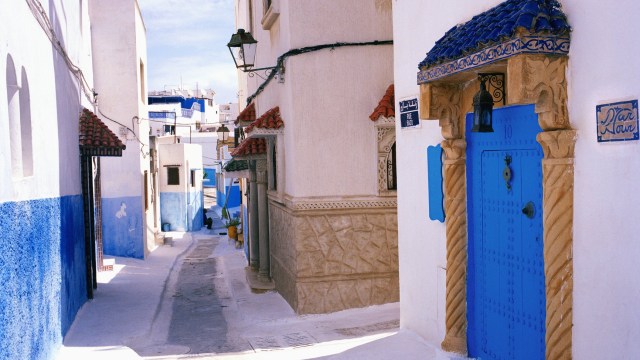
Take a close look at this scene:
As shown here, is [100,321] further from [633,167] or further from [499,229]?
[633,167]

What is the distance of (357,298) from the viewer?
10586 mm

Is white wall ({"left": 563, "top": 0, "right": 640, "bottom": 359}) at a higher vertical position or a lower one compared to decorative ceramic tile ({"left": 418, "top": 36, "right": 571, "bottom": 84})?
lower

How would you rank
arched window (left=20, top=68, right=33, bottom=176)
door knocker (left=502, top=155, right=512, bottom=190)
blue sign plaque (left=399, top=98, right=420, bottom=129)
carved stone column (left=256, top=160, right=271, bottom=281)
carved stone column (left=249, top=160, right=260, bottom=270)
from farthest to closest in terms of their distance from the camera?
1. carved stone column (left=249, top=160, right=260, bottom=270)
2. carved stone column (left=256, top=160, right=271, bottom=281)
3. arched window (left=20, top=68, right=33, bottom=176)
4. blue sign plaque (left=399, top=98, right=420, bottom=129)
5. door knocker (left=502, top=155, right=512, bottom=190)

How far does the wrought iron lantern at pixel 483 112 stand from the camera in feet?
15.8

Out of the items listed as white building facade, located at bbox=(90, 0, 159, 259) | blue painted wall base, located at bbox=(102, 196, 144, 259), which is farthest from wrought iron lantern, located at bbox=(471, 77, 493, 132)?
blue painted wall base, located at bbox=(102, 196, 144, 259)

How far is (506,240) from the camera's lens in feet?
16.5

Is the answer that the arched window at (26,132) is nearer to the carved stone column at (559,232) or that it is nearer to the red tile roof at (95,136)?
the red tile roof at (95,136)

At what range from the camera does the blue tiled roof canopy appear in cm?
404

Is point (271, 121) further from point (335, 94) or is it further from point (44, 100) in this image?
point (44, 100)

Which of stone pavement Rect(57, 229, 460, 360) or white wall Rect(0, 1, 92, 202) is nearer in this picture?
white wall Rect(0, 1, 92, 202)

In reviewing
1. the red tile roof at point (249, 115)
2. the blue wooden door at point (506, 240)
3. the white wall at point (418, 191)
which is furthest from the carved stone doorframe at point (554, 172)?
the red tile roof at point (249, 115)

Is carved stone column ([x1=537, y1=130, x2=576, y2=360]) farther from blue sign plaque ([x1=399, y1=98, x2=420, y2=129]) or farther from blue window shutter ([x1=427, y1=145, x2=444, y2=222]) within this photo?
blue sign plaque ([x1=399, y1=98, x2=420, y2=129])

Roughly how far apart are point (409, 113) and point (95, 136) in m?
6.62

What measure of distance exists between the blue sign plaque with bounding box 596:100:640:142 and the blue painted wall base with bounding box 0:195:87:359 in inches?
180
